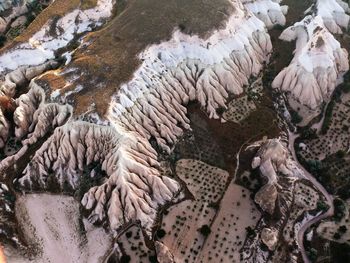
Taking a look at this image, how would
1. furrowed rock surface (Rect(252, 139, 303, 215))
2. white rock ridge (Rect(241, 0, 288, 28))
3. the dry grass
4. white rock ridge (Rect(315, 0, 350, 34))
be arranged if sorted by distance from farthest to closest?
white rock ridge (Rect(241, 0, 288, 28)), white rock ridge (Rect(315, 0, 350, 34)), the dry grass, furrowed rock surface (Rect(252, 139, 303, 215))

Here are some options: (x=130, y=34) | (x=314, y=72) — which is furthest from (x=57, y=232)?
(x=314, y=72)

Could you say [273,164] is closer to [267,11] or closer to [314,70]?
[314,70]

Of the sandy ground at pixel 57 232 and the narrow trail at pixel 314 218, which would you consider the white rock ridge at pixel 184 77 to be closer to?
the sandy ground at pixel 57 232

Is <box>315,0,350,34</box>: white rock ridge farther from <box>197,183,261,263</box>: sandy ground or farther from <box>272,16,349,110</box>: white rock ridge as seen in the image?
<box>197,183,261,263</box>: sandy ground

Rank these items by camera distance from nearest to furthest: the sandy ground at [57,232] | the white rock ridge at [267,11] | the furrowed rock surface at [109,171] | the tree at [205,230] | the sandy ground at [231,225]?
the sandy ground at [231,225] < the sandy ground at [57,232] < the tree at [205,230] < the furrowed rock surface at [109,171] < the white rock ridge at [267,11]

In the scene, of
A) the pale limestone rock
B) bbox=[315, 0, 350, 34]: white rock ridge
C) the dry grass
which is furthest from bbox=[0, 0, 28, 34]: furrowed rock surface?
bbox=[315, 0, 350, 34]: white rock ridge

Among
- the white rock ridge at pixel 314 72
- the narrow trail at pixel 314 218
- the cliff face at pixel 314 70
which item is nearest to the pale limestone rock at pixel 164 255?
the narrow trail at pixel 314 218
